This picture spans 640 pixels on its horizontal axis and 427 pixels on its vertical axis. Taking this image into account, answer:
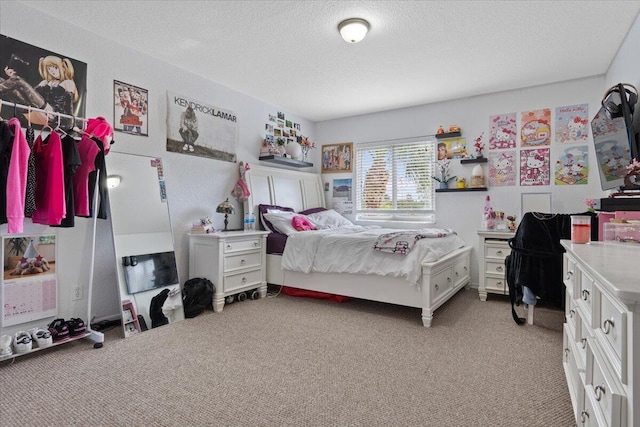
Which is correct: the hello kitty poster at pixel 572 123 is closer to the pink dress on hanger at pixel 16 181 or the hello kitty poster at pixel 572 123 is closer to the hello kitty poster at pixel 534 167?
the hello kitty poster at pixel 534 167

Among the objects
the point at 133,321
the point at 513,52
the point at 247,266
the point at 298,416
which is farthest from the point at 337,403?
the point at 513,52

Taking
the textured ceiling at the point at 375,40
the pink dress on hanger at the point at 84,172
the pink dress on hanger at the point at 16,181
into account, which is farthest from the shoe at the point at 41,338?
the textured ceiling at the point at 375,40

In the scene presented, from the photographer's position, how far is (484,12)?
249 centimetres

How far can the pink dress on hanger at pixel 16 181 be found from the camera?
83.7 inches

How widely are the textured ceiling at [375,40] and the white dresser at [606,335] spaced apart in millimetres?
1972

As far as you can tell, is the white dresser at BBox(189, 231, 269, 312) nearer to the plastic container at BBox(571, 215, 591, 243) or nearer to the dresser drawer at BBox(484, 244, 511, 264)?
the dresser drawer at BBox(484, 244, 511, 264)

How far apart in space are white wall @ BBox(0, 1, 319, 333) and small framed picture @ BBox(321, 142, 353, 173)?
1.48 m

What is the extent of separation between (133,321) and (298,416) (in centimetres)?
179

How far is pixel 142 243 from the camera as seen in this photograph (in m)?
3.00

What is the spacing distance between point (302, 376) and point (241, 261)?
1.77m

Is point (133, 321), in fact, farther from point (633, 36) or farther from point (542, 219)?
point (633, 36)

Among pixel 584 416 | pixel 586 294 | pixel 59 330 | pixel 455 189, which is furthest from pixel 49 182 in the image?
pixel 455 189

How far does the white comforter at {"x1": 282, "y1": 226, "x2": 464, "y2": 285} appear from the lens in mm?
2973

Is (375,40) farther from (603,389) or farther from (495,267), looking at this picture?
(603,389)
